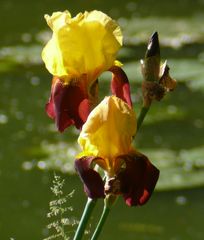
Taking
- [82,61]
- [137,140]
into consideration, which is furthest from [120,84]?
[137,140]

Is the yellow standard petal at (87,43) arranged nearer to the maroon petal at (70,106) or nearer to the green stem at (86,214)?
the maroon petal at (70,106)

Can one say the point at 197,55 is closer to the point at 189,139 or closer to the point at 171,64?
the point at 171,64

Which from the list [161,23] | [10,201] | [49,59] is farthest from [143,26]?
[49,59]

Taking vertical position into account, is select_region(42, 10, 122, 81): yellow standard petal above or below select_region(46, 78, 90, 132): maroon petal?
above

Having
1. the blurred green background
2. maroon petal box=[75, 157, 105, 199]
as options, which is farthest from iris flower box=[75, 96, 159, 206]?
the blurred green background

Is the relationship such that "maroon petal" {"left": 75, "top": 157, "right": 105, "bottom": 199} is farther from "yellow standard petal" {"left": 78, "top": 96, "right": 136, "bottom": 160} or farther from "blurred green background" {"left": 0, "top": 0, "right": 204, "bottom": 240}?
"blurred green background" {"left": 0, "top": 0, "right": 204, "bottom": 240}

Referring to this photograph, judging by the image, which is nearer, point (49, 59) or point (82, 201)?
point (49, 59)

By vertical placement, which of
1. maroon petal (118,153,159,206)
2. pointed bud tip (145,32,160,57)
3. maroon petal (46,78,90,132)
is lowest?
maroon petal (118,153,159,206)
